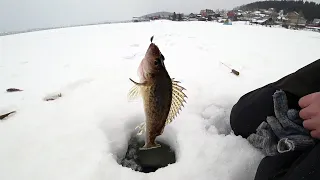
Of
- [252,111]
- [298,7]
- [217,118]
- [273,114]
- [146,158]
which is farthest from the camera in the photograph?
[298,7]

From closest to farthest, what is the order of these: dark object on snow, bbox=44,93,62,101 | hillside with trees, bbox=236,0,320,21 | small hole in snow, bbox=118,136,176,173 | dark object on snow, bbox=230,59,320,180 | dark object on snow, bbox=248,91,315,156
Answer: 1. dark object on snow, bbox=230,59,320,180
2. dark object on snow, bbox=248,91,315,156
3. small hole in snow, bbox=118,136,176,173
4. dark object on snow, bbox=44,93,62,101
5. hillside with trees, bbox=236,0,320,21

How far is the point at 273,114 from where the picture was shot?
2.01 metres

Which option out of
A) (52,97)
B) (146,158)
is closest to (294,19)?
(52,97)

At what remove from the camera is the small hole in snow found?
226 cm

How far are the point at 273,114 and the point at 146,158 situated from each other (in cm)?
129

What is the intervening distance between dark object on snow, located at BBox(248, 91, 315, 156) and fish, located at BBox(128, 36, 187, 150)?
75cm

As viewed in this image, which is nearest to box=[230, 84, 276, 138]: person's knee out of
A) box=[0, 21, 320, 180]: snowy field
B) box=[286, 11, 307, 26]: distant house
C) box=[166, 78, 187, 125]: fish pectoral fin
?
box=[0, 21, 320, 180]: snowy field

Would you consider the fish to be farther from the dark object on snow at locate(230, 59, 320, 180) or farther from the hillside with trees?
the hillside with trees

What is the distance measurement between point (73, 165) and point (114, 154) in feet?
1.29

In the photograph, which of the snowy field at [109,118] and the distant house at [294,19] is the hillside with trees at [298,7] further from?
the snowy field at [109,118]

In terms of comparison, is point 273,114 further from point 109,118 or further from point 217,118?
point 109,118

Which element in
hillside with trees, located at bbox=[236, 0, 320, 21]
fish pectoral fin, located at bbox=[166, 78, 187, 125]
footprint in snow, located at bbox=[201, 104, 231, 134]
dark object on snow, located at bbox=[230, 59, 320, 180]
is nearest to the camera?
dark object on snow, located at bbox=[230, 59, 320, 180]

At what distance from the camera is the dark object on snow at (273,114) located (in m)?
1.34

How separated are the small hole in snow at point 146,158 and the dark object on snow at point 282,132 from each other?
92 centimetres
